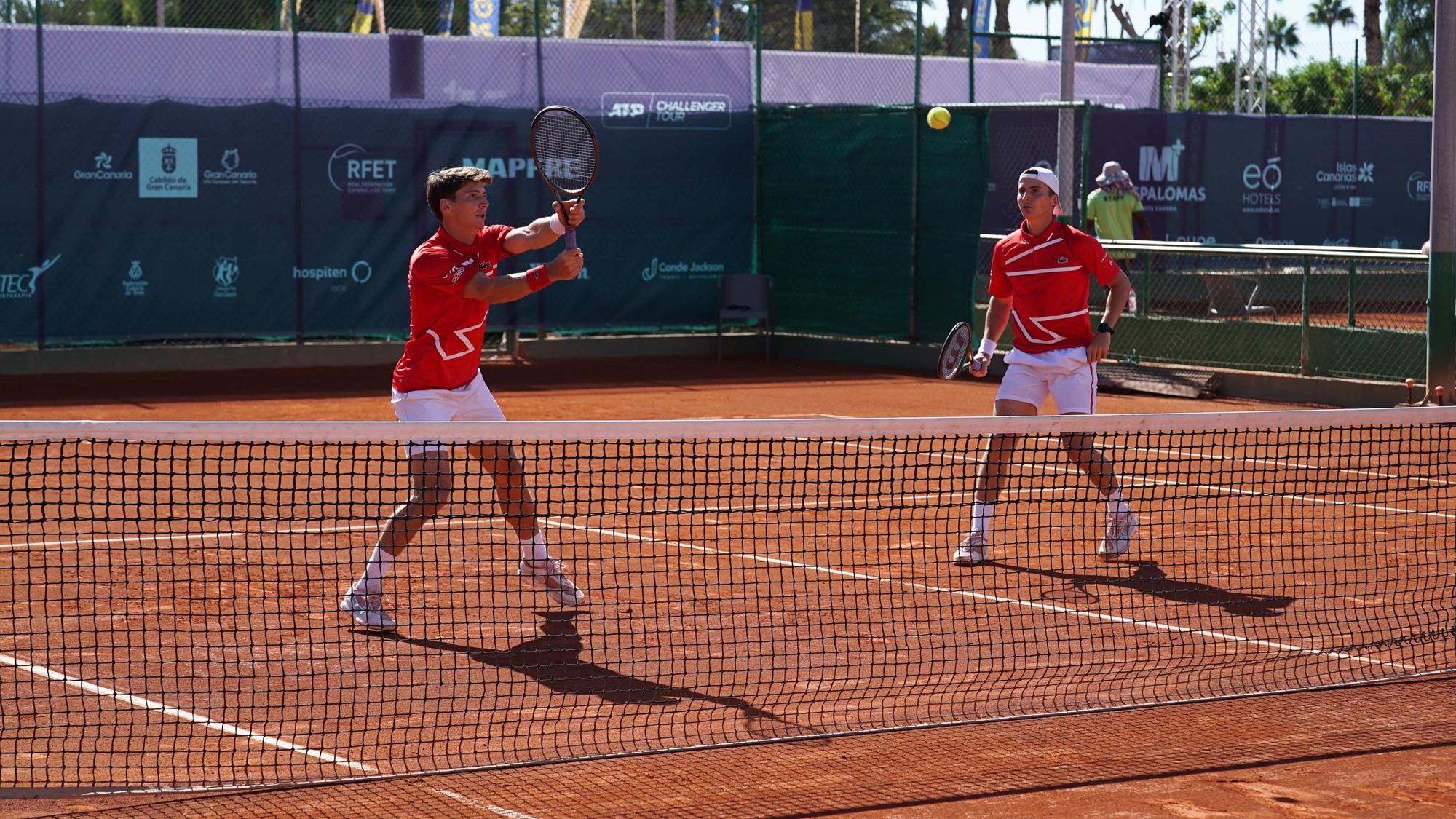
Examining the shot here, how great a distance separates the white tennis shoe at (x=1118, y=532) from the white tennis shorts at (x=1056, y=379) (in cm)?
46

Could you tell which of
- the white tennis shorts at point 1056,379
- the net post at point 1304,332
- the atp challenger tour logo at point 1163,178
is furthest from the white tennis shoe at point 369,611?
the atp challenger tour logo at point 1163,178

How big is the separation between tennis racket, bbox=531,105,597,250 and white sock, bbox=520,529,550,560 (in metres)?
1.30

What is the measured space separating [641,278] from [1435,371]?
7.39 m

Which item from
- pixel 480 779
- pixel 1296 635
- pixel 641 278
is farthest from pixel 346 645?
pixel 641 278

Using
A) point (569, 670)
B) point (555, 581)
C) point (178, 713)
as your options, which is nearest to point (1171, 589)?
point (555, 581)

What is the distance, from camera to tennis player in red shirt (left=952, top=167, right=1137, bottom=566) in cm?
763

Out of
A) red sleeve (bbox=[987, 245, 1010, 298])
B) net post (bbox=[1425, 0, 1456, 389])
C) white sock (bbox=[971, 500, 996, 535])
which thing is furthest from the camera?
net post (bbox=[1425, 0, 1456, 389])

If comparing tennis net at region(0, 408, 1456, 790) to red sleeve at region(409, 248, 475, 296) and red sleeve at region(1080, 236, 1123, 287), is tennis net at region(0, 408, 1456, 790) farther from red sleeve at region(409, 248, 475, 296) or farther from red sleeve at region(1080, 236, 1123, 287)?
red sleeve at region(1080, 236, 1123, 287)

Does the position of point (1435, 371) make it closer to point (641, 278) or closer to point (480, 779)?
point (641, 278)

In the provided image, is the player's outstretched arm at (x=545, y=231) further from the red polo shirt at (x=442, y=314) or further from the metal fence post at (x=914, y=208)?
the metal fence post at (x=914, y=208)

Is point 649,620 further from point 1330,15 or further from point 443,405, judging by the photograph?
point 1330,15

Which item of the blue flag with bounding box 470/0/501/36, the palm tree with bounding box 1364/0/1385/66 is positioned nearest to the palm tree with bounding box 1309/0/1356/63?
the palm tree with bounding box 1364/0/1385/66

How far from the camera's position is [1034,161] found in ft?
66.5

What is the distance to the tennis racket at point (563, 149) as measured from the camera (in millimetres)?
7117
